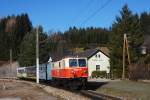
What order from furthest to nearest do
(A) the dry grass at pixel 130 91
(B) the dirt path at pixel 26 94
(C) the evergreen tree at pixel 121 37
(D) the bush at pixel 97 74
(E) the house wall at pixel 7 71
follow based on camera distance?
(E) the house wall at pixel 7 71 → (D) the bush at pixel 97 74 → (C) the evergreen tree at pixel 121 37 → (B) the dirt path at pixel 26 94 → (A) the dry grass at pixel 130 91

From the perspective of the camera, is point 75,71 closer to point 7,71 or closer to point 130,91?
point 130,91

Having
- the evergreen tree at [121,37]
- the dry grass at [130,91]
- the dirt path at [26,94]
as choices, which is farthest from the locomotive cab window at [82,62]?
the evergreen tree at [121,37]

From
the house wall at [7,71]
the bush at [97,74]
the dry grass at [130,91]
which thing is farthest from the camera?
the house wall at [7,71]

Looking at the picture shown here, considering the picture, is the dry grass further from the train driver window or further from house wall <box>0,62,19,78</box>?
house wall <box>0,62,19,78</box>

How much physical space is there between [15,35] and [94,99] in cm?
13018

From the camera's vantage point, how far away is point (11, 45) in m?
142

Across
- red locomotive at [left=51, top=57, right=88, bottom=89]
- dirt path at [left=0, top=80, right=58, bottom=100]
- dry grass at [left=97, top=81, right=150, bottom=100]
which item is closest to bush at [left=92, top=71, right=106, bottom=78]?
dirt path at [left=0, top=80, right=58, bottom=100]

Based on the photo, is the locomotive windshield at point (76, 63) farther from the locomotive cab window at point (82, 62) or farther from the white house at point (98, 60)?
the white house at point (98, 60)

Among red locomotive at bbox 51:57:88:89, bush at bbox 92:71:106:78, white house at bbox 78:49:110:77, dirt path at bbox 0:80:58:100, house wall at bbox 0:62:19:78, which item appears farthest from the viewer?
house wall at bbox 0:62:19:78

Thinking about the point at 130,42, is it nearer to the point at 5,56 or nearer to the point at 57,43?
the point at 57,43

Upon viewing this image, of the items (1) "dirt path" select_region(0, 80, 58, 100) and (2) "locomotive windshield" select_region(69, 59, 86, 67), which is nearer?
(1) "dirt path" select_region(0, 80, 58, 100)

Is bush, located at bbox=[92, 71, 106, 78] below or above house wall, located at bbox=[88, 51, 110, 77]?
Result: below

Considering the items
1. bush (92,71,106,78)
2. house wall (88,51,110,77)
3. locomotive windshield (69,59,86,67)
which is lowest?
bush (92,71,106,78)

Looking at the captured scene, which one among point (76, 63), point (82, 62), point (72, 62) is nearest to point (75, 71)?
point (76, 63)
